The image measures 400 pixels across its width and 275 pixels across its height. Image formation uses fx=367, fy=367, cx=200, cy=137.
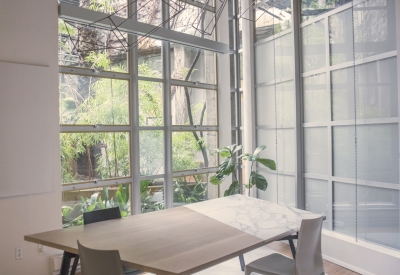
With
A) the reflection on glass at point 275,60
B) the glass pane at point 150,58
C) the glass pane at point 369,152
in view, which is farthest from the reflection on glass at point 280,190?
the glass pane at point 150,58

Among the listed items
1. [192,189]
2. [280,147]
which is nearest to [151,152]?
[192,189]

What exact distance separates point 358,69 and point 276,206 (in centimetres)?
184

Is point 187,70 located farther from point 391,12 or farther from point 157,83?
point 391,12

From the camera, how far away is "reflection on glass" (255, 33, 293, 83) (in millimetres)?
5066

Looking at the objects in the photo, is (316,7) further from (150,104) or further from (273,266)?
(273,266)

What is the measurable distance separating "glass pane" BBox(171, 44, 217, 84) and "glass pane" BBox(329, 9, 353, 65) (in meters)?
2.06

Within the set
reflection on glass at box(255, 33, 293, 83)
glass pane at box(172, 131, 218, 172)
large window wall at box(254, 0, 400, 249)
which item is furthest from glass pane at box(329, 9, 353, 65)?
glass pane at box(172, 131, 218, 172)

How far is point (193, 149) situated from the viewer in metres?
5.66

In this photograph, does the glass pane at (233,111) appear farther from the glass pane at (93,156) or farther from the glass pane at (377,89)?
the glass pane at (377,89)

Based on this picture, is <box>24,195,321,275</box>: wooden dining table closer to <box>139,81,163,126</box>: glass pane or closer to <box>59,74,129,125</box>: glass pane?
<box>59,74,129,125</box>: glass pane

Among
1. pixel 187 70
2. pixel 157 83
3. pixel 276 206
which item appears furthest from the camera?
pixel 187 70

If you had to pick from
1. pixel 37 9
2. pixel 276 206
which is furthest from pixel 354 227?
pixel 37 9

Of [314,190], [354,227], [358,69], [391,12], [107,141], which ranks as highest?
[391,12]

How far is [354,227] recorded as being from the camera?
4.19 metres
